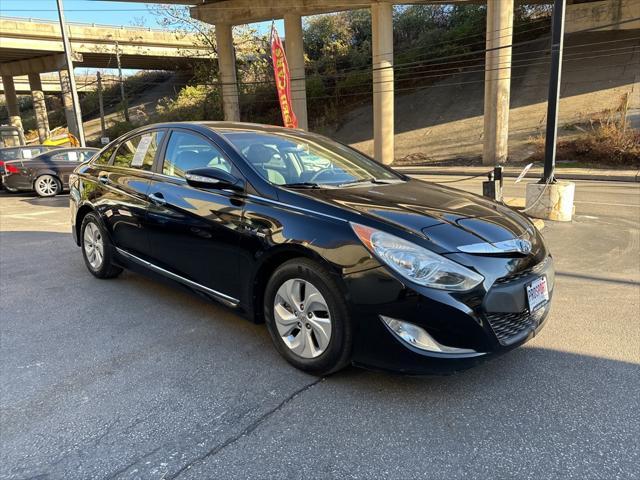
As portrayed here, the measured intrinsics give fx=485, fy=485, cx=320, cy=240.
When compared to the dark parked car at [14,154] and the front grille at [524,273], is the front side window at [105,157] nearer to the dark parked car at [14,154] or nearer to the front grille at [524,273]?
the front grille at [524,273]

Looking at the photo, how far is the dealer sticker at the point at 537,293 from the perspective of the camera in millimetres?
2924

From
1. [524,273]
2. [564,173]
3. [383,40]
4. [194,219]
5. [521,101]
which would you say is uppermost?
[383,40]

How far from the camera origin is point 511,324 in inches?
112

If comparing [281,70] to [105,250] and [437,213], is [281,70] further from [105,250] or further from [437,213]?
[437,213]

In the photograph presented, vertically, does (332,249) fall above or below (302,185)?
below

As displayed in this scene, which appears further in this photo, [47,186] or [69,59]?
[69,59]

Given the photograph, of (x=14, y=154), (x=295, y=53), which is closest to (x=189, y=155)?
(x=14, y=154)

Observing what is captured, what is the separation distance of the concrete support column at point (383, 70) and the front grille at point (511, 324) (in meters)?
21.7

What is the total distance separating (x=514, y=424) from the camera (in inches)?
104

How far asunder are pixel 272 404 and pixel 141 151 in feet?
9.52

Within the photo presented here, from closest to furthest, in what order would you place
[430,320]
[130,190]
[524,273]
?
1. [430,320]
2. [524,273]
3. [130,190]

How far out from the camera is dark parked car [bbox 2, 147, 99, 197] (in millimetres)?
13562

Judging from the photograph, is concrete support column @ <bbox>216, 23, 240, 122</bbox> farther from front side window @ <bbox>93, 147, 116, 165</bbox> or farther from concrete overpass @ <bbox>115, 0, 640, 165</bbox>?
front side window @ <bbox>93, 147, 116, 165</bbox>

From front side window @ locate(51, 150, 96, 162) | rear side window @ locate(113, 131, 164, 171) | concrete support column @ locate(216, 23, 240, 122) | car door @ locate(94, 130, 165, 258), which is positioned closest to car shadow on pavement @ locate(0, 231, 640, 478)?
car door @ locate(94, 130, 165, 258)
